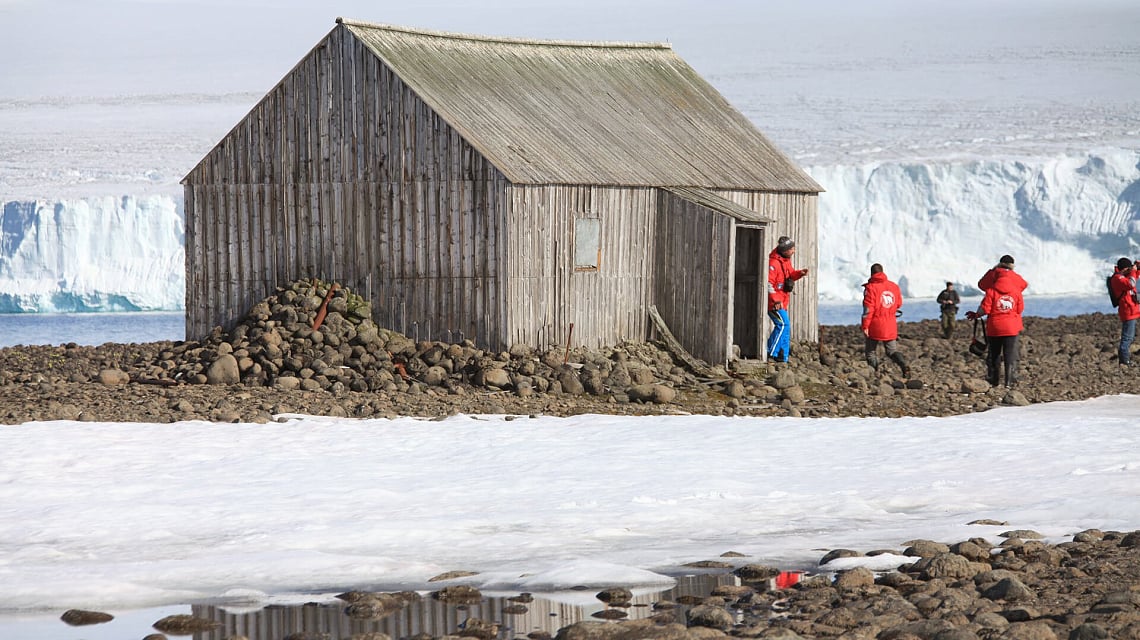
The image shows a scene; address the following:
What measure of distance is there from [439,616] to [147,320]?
53888 mm

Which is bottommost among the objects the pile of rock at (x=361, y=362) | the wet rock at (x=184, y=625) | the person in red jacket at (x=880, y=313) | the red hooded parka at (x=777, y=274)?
the wet rock at (x=184, y=625)

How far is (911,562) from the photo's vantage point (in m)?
7.92

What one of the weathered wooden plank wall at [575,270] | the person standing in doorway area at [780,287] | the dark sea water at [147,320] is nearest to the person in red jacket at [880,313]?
the person standing in doorway area at [780,287]

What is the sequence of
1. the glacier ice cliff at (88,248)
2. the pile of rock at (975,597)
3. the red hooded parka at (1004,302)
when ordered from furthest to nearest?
the glacier ice cliff at (88,248), the red hooded parka at (1004,302), the pile of rock at (975,597)

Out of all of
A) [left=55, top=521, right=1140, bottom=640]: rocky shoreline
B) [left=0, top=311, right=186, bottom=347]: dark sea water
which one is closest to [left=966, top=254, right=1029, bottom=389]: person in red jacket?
[left=55, top=521, right=1140, bottom=640]: rocky shoreline

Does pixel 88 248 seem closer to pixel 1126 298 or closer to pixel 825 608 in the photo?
pixel 1126 298

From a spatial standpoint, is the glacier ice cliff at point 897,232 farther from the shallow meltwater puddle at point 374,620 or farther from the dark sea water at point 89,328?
the shallow meltwater puddle at point 374,620

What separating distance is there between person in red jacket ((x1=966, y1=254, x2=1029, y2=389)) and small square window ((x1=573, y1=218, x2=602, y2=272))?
469 centimetres

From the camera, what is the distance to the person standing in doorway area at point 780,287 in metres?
18.7

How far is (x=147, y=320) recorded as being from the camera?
58.3 metres

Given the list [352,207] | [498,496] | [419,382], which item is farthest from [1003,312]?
[498,496]

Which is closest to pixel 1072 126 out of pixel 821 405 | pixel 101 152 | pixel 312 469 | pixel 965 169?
pixel 965 169

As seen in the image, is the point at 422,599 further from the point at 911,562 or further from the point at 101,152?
the point at 101,152

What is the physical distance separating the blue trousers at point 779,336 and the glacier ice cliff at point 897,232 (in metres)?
31.7
